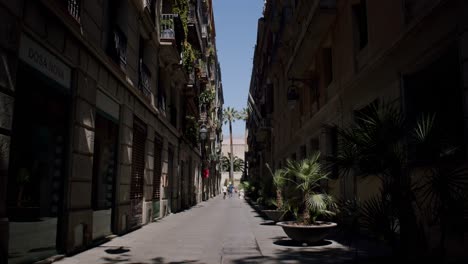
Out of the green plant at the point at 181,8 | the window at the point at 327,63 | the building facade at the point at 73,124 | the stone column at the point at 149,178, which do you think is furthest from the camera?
the green plant at the point at 181,8

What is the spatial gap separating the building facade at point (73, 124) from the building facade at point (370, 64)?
4927mm

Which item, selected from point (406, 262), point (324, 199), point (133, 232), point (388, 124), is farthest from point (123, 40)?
point (406, 262)

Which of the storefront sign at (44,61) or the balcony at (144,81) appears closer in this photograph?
the storefront sign at (44,61)

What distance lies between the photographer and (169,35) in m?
16.8

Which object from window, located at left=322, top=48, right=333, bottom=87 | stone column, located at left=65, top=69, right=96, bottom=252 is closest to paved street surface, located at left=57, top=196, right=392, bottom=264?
stone column, located at left=65, top=69, right=96, bottom=252

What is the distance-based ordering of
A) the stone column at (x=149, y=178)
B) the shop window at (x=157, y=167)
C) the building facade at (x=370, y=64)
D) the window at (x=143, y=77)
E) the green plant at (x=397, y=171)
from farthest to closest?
the shop window at (x=157, y=167) < the stone column at (x=149, y=178) < the window at (x=143, y=77) < the building facade at (x=370, y=64) < the green plant at (x=397, y=171)

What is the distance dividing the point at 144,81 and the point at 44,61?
7.58 m

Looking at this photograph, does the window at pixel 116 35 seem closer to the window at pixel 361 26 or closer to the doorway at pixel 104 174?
the doorway at pixel 104 174

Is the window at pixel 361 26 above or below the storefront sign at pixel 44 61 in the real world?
above

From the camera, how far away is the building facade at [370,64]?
6520mm

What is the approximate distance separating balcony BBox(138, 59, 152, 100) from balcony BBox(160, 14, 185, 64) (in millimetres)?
2219

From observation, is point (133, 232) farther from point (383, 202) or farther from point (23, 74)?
point (383, 202)

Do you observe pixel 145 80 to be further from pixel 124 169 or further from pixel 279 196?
pixel 279 196

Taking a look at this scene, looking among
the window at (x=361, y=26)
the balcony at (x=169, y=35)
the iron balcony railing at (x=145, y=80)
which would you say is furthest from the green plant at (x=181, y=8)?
the window at (x=361, y=26)
